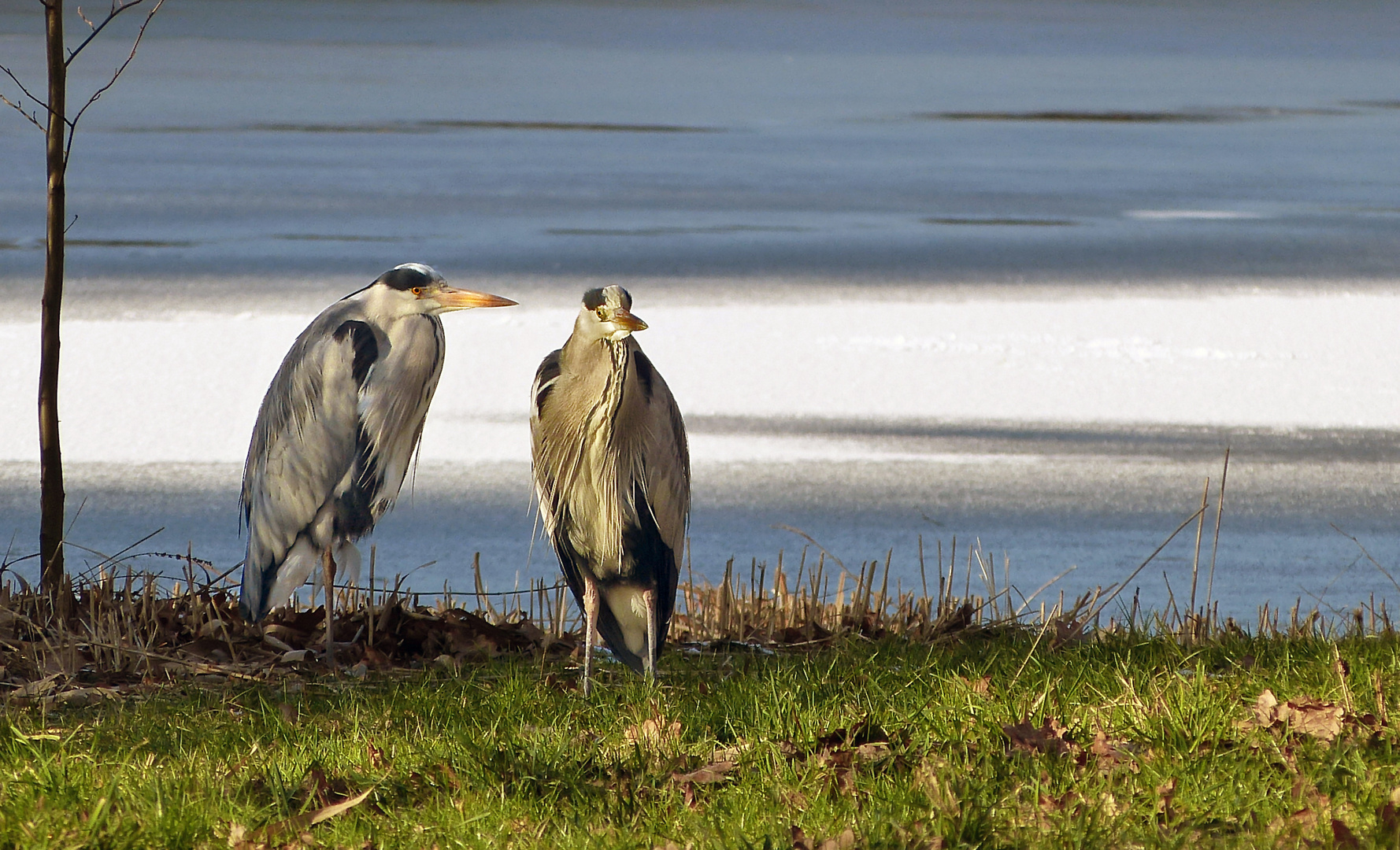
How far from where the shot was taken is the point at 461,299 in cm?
547

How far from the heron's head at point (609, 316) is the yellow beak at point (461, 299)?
0.52 meters

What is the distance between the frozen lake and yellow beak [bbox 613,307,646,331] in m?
2.44

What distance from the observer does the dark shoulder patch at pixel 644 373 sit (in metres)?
5.09

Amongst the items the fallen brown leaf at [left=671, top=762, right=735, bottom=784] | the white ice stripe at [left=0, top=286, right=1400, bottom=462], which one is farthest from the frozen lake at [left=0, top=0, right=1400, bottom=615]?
the fallen brown leaf at [left=671, top=762, right=735, bottom=784]

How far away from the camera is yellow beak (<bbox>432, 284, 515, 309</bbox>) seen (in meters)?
5.39

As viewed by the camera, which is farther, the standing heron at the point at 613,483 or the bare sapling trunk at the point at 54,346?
the bare sapling trunk at the point at 54,346

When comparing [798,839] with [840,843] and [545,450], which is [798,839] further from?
[545,450]

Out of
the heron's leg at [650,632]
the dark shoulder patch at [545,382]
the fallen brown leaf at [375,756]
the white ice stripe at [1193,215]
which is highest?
the white ice stripe at [1193,215]

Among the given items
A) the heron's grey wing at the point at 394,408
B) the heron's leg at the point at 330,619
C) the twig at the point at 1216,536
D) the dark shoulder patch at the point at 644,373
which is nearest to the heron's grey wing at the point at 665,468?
the dark shoulder patch at the point at 644,373

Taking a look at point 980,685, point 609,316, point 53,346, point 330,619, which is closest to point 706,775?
point 980,685

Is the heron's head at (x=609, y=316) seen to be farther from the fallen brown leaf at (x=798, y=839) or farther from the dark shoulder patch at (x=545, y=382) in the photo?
the fallen brown leaf at (x=798, y=839)

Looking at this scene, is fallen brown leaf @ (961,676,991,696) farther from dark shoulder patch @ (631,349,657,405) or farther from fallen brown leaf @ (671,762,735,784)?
dark shoulder patch @ (631,349,657,405)

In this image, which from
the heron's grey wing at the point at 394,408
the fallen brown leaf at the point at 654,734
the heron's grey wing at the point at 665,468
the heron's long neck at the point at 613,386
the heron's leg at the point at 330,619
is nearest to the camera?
the fallen brown leaf at the point at 654,734

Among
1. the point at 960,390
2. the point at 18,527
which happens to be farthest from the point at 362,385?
the point at 960,390
